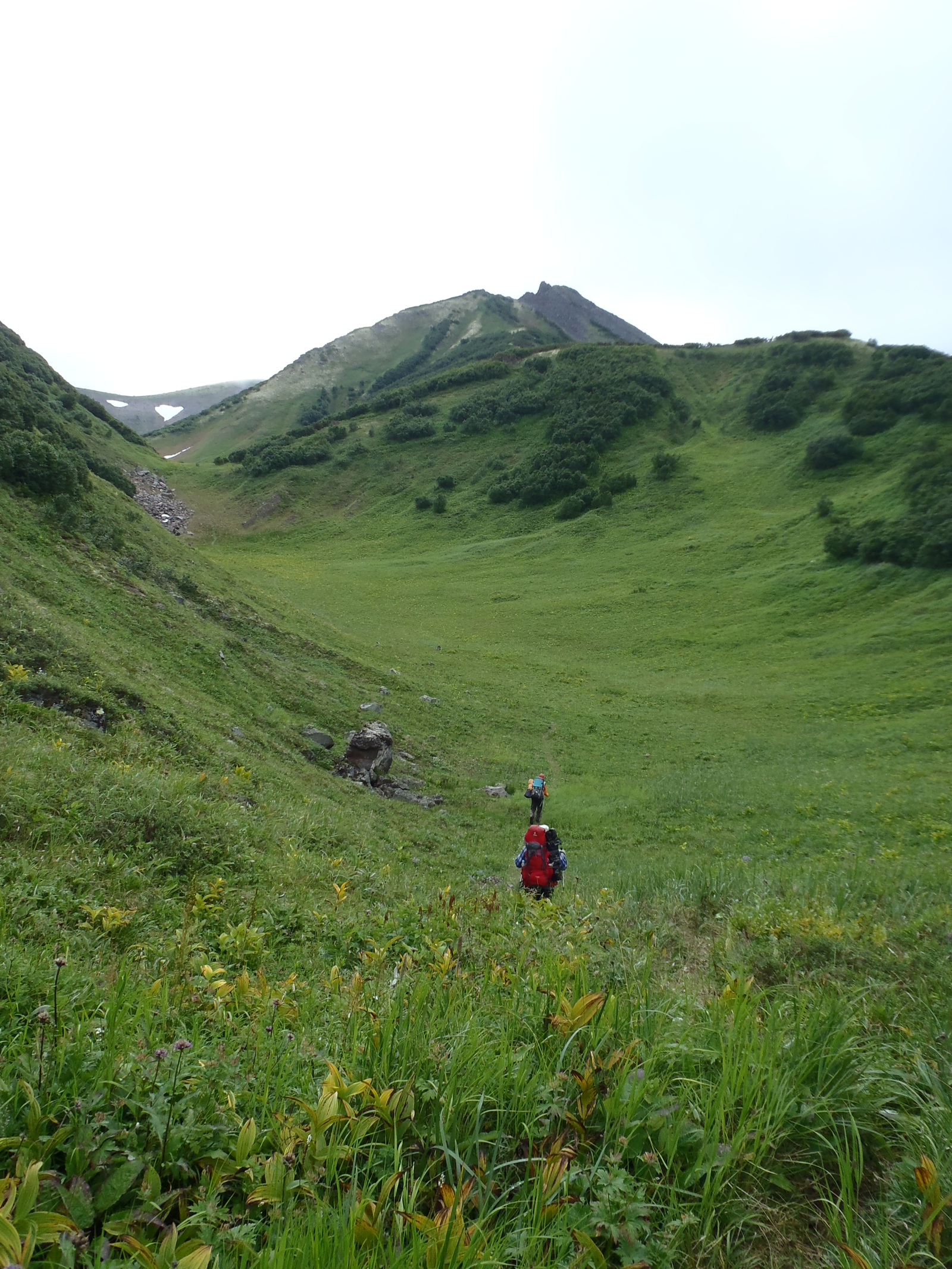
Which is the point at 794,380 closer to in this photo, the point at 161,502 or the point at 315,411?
the point at 161,502

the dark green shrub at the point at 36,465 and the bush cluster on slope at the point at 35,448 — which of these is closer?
the dark green shrub at the point at 36,465

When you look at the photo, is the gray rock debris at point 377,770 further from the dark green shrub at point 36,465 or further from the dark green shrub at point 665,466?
the dark green shrub at point 665,466

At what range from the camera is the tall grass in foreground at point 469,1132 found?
2066mm

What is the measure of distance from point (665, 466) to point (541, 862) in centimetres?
6212

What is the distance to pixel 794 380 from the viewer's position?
7644 cm

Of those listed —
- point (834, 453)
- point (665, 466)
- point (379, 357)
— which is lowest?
point (665, 466)

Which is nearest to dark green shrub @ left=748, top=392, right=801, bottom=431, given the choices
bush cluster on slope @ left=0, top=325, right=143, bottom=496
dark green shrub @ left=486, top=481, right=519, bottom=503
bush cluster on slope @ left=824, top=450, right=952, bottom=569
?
bush cluster on slope @ left=824, top=450, right=952, bottom=569

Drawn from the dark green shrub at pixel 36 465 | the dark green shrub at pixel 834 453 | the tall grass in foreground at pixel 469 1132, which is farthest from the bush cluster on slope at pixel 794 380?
the tall grass in foreground at pixel 469 1132

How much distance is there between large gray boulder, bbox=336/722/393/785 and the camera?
16156 millimetres

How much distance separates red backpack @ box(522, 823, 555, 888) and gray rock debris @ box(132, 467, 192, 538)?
57779 millimetres

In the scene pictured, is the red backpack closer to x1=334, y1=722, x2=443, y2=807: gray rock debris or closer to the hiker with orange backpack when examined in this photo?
the hiker with orange backpack

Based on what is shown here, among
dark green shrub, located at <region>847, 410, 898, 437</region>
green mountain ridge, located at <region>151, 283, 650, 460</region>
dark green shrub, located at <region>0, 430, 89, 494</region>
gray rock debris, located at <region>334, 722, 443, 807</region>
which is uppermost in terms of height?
green mountain ridge, located at <region>151, 283, 650, 460</region>

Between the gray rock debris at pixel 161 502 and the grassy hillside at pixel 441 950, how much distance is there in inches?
1488

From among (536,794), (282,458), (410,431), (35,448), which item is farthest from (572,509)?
(536,794)
